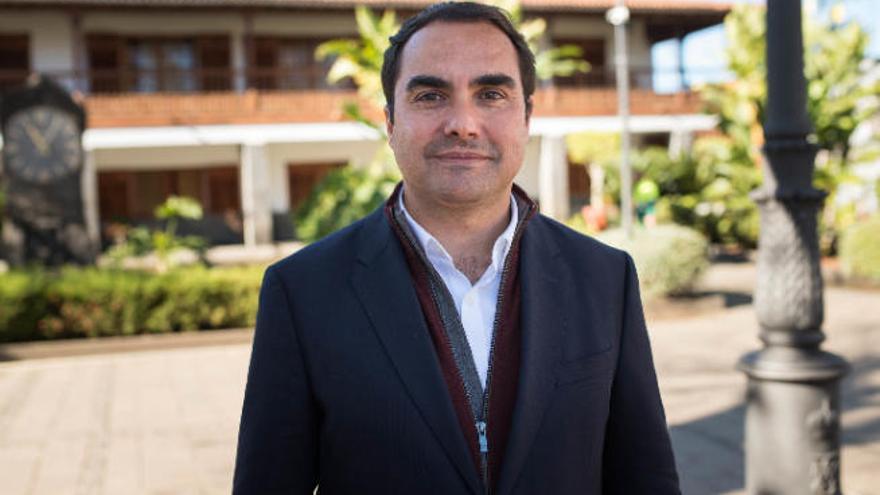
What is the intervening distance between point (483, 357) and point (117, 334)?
31.3 ft

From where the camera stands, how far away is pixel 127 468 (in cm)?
558

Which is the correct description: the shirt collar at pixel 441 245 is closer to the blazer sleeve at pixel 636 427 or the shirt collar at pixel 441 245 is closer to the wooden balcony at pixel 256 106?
the blazer sleeve at pixel 636 427

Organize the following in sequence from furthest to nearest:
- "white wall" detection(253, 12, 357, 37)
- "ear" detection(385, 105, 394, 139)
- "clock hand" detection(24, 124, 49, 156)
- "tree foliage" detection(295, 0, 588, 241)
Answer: "white wall" detection(253, 12, 357, 37)
"clock hand" detection(24, 124, 49, 156)
"tree foliage" detection(295, 0, 588, 241)
"ear" detection(385, 105, 394, 139)

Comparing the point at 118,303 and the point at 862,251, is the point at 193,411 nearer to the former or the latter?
the point at 118,303

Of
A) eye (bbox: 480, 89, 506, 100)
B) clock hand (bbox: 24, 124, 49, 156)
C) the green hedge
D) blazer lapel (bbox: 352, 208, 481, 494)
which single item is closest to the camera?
blazer lapel (bbox: 352, 208, 481, 494)

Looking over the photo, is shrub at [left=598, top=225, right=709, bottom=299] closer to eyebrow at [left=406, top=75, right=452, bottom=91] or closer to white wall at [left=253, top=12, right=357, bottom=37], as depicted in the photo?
eyebrow at [left=406, top=75, right=452, bottom=91]

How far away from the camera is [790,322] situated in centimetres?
385

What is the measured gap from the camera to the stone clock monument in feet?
41.0

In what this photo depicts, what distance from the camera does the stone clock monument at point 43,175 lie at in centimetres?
1248

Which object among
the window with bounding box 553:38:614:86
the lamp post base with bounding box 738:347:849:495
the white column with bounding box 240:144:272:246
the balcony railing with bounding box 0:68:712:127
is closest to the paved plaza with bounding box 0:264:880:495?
the lamp post base with bounding box 738:347:849:495

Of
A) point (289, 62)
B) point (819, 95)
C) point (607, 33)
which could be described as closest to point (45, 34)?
point (289, 62)

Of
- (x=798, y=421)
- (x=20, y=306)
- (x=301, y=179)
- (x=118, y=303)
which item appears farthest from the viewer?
(x=301, y=179)

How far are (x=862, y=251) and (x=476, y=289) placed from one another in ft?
44.6

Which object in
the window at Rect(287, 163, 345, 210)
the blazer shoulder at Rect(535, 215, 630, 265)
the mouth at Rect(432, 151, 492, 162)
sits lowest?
the blazer shoulder at Rect(535, 215, 630, 265)
